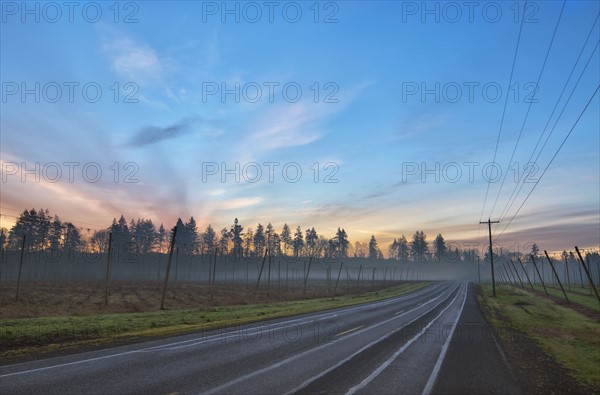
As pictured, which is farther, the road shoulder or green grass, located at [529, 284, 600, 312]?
green grass, located at [529, 284, 600, 312]

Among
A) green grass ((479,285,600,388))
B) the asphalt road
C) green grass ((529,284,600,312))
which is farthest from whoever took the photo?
green grass ((529,284,600,312))

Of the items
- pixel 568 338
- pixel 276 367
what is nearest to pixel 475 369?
pixel 276 367

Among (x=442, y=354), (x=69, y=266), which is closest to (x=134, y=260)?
(x=69, y=266)

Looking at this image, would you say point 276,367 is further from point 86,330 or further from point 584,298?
point 584,298

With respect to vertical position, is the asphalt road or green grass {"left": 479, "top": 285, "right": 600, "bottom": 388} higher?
the asphalt road

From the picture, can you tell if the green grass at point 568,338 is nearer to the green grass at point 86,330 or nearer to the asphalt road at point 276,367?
the asphalt road at point 276,367

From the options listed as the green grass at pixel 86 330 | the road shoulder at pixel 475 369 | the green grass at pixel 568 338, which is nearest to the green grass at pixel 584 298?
the green grass at pixel 568 338

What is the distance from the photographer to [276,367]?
11.5 meters

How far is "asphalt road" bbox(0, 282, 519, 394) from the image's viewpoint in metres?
→ 9.41

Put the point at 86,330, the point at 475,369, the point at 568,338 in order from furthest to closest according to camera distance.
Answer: the point at 568,338
the point at 86,330
the point at 475,369

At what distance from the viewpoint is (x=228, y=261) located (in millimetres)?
160000

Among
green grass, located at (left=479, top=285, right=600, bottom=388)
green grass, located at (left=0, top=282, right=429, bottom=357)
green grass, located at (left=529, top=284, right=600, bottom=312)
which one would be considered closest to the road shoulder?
green grass, located at (left=479, top=285, right=600, bottom=388)

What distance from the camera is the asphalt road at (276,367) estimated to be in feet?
30.9

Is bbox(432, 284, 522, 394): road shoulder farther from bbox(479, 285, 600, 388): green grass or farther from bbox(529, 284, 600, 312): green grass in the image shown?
bbox(529, 284, 600, 312): green grass
